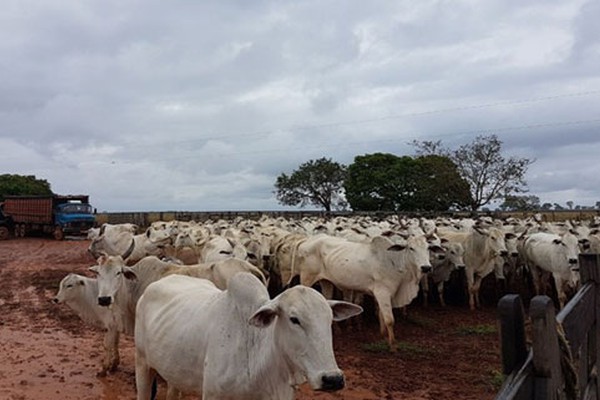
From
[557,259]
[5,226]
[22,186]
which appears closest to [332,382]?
[557,259]

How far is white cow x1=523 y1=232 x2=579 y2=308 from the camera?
461 inches

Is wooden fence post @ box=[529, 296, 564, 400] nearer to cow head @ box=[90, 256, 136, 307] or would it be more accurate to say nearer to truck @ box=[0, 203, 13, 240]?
cow head @ box=[90, 256, 136, 307]

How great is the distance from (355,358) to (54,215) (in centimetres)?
2691

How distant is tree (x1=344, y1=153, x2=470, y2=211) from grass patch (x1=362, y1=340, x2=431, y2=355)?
32.0 meters

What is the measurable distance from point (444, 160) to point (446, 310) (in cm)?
3084

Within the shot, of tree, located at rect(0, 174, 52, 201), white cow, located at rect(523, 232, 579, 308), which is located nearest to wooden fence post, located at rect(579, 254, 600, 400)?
white cow, located at rect(523, 232, 579, 308)

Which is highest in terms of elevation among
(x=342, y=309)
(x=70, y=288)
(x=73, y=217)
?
(x=73, y=217)

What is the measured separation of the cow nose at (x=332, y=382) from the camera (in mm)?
3209

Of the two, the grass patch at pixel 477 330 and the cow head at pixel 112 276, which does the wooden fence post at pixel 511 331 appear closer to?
the cow head at pixel 112 276

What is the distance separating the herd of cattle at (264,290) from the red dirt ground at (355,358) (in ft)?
1.50

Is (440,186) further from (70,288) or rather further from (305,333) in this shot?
(305,333)

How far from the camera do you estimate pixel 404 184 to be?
144 feet

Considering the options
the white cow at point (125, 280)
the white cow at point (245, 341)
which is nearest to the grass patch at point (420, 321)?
the white cow at point (125, 280)

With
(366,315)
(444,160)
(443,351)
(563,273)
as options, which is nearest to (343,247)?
(366,315)
